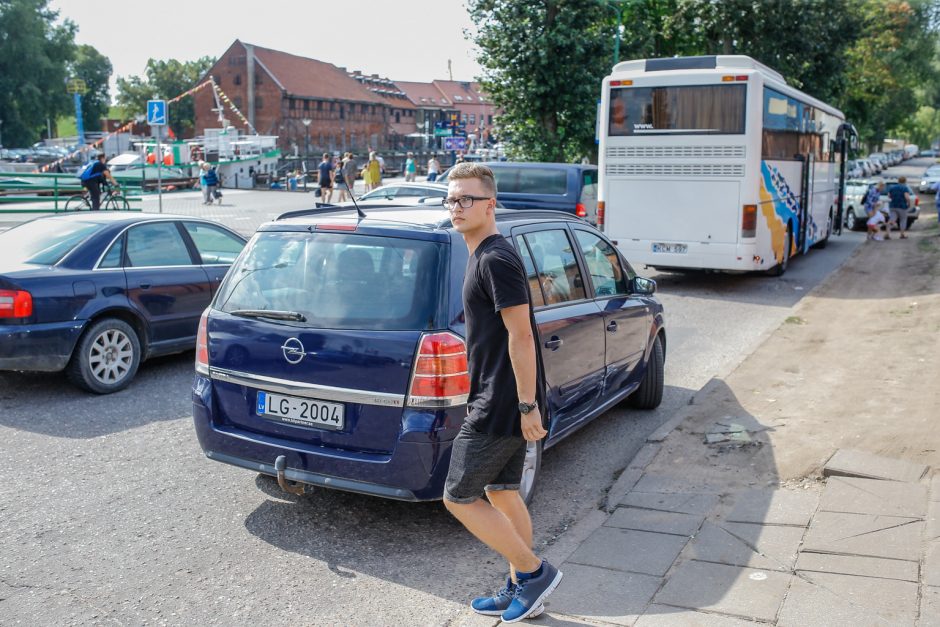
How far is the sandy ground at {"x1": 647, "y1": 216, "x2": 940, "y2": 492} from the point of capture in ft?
19.5

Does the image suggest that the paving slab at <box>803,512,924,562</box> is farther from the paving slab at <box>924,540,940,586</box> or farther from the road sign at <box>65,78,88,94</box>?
the road sign at <box>65,78,88,94</box>

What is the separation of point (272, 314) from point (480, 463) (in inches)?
68.8

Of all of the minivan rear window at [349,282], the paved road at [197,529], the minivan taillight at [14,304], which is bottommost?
the paved road at [197,529]

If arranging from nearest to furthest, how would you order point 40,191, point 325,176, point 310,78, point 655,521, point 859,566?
1. point 859,566
2. point 655,521
3. point 40,191
4. point 325,176
5. point 310,78

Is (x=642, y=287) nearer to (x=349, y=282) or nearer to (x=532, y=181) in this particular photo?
(x=349, y=282)

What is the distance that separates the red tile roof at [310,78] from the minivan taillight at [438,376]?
94069 millimetres

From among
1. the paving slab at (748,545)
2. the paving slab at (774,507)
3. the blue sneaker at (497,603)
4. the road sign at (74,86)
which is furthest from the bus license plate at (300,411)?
the road sign at (74,86)

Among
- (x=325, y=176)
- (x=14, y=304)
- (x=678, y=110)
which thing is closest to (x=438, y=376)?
(x=14, y=304)

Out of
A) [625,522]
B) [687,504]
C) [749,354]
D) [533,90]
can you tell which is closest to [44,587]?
[625,522]

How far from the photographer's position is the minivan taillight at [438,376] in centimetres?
449

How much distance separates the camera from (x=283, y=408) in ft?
15.8

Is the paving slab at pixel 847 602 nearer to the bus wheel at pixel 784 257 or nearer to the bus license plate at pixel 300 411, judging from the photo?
the bus license plate at pixel 300 411

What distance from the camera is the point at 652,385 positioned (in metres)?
7.44

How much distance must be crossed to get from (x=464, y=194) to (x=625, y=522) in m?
2.31
